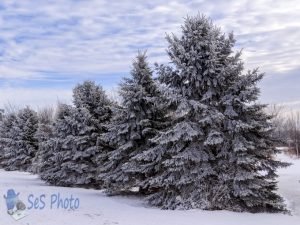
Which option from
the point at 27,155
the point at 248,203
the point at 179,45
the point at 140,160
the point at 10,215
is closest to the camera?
the point at 10,215

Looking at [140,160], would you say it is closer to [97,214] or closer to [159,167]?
[159,167]

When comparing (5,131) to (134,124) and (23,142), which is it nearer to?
(23,142)

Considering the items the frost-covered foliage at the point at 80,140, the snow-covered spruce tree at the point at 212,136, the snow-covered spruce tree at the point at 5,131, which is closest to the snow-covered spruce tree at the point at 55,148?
the frost-covered foliage at the point at 80,140

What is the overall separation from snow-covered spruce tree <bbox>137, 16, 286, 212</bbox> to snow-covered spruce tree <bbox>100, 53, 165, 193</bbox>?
1.90 m

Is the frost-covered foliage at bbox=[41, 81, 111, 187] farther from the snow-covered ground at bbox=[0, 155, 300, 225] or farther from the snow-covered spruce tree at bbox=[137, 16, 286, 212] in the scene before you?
the snow-covered spruce tree at bbox=[137, 16, 286, 212]

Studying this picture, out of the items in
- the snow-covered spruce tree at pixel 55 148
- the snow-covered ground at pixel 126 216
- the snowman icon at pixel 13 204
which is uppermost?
the snow-covered spruce tree at pixel 55 148

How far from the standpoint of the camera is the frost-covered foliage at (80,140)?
20469 mm

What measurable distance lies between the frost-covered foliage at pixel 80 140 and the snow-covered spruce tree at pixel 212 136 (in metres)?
6.41

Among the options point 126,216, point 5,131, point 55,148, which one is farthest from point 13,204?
point 5,131

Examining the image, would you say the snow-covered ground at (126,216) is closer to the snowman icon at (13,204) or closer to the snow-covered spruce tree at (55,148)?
the snowman icon at (13,204)

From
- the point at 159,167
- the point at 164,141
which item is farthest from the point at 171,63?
the point at 159,167

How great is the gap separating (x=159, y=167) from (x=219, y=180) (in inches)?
93.2

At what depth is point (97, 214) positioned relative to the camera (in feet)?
39.3

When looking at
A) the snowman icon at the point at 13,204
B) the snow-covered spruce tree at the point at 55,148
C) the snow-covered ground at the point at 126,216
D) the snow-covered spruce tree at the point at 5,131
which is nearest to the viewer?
the snow-covered ground at the point at 126,216
